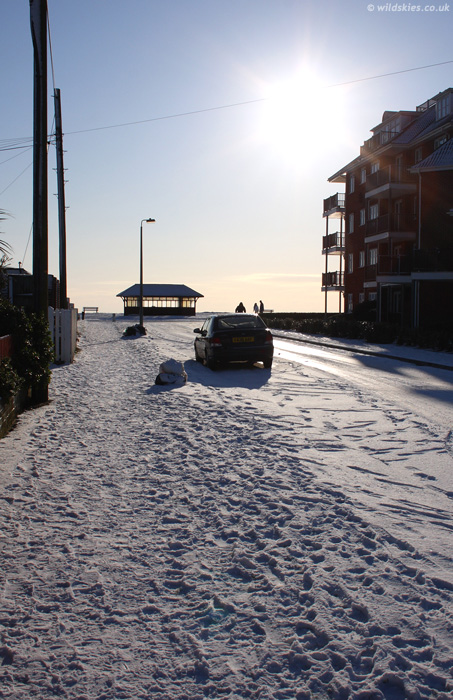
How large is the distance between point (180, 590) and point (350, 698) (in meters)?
1.22

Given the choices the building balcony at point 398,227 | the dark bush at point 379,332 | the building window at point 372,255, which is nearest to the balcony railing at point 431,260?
the dark bush at point 379,332

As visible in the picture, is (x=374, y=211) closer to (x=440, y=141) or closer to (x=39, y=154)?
(x=440, y=141)

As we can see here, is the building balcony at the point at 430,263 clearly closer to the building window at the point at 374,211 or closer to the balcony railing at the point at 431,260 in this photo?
the balcony railing at the point at 431,260

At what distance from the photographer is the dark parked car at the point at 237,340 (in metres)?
14.6

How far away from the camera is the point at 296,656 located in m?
2.72

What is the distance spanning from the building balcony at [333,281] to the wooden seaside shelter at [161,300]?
29.9m

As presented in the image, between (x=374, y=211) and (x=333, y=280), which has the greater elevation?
(x=374, y=211)

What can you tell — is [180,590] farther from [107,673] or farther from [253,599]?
[107,673]

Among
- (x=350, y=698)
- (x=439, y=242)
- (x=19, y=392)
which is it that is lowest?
(x=350, y=698)

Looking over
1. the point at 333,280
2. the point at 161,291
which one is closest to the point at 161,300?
the point at 161,291

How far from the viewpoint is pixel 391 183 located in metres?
33.4

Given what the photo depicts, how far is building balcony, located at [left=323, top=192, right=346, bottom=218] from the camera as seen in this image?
44094mm

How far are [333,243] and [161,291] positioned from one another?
111 feet

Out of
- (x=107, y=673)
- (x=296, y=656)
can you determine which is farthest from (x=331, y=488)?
(x=107, y=673)
